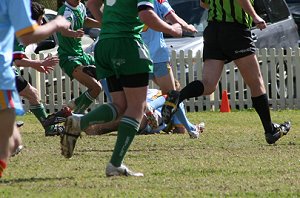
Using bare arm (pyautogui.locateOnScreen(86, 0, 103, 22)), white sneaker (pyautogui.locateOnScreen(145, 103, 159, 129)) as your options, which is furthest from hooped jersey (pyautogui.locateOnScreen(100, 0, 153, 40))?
white sneaker (pyautogui.locateOnScreen(145, 103, 159, 129))

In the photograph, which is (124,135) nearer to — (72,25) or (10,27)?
(10,27)

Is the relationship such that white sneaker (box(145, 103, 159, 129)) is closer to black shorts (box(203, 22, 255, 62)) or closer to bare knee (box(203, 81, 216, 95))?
bare knee (box(203, 81, 216, 95))

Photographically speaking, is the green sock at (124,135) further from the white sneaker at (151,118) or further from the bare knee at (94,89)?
the bare knee at (94,89)

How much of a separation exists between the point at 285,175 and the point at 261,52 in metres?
8.99

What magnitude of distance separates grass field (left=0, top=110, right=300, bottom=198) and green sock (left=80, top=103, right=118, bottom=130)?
0.41m

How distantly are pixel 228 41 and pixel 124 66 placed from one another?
2656mm

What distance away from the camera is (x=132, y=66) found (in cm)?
834

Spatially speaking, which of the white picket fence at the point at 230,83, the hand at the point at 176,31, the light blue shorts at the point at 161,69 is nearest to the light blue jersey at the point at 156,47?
the light blue shorts at the point at 161,69

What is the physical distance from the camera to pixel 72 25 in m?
12.8

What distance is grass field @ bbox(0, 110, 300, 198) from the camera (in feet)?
25.2

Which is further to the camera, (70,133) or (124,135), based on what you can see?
(70,133)

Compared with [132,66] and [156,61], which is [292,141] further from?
[132,66]

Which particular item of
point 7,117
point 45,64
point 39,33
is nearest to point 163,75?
point 45,64

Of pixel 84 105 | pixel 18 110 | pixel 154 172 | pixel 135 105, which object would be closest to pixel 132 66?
pixel 135 105
